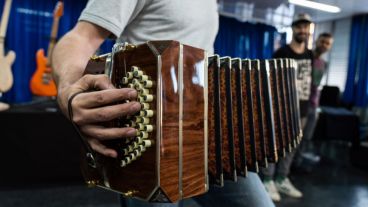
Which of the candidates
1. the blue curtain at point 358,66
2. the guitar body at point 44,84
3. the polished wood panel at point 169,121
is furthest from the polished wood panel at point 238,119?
the blue curtain at point 358,66

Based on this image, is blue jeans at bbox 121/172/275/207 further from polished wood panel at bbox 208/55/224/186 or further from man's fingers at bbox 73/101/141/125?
man's fingers at bbox 73/101/141/125

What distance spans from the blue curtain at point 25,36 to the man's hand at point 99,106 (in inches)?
151

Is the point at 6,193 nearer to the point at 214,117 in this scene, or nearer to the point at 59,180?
the point at 59,180

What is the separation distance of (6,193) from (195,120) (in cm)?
206

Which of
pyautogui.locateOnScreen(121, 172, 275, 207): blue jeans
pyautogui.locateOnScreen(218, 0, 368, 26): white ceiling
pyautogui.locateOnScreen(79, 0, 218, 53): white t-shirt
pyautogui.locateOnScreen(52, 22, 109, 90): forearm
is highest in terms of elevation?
pyautogui.locateOnScreen(218, 0, 368, 26): white ceiling

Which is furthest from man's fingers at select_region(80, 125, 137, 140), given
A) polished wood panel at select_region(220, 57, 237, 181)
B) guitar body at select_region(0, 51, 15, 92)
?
guitar body at select_region(0, 51, 15, 92)

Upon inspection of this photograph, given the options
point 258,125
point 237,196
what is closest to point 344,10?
point 258,125

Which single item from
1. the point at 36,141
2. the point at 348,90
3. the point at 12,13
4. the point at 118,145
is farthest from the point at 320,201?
the point at 12,13

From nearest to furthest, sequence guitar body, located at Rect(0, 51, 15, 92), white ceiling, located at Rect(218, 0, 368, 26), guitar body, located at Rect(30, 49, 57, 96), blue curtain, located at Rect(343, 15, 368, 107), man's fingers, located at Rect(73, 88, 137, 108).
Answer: man's fingers, located at Rect(73, 88, 137, 108), guitar body, located at Rect(0, 51, 15, 92), guitar body, located at Rect(30, 49, 57, 96), white ceiling, located at Rect(218, 0, 368, 26), blue curtain, located at Rect(343, 15, 368, 107)

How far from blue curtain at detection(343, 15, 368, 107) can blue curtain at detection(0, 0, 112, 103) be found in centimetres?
470

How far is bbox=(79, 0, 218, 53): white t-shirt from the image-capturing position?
1.94 ft

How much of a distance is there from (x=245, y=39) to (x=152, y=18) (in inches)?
222

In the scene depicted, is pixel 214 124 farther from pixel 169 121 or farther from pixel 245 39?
pixel 245 39

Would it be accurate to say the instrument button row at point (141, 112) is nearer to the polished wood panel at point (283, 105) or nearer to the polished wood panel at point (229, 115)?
the polished wood panel at point (229, 115)
